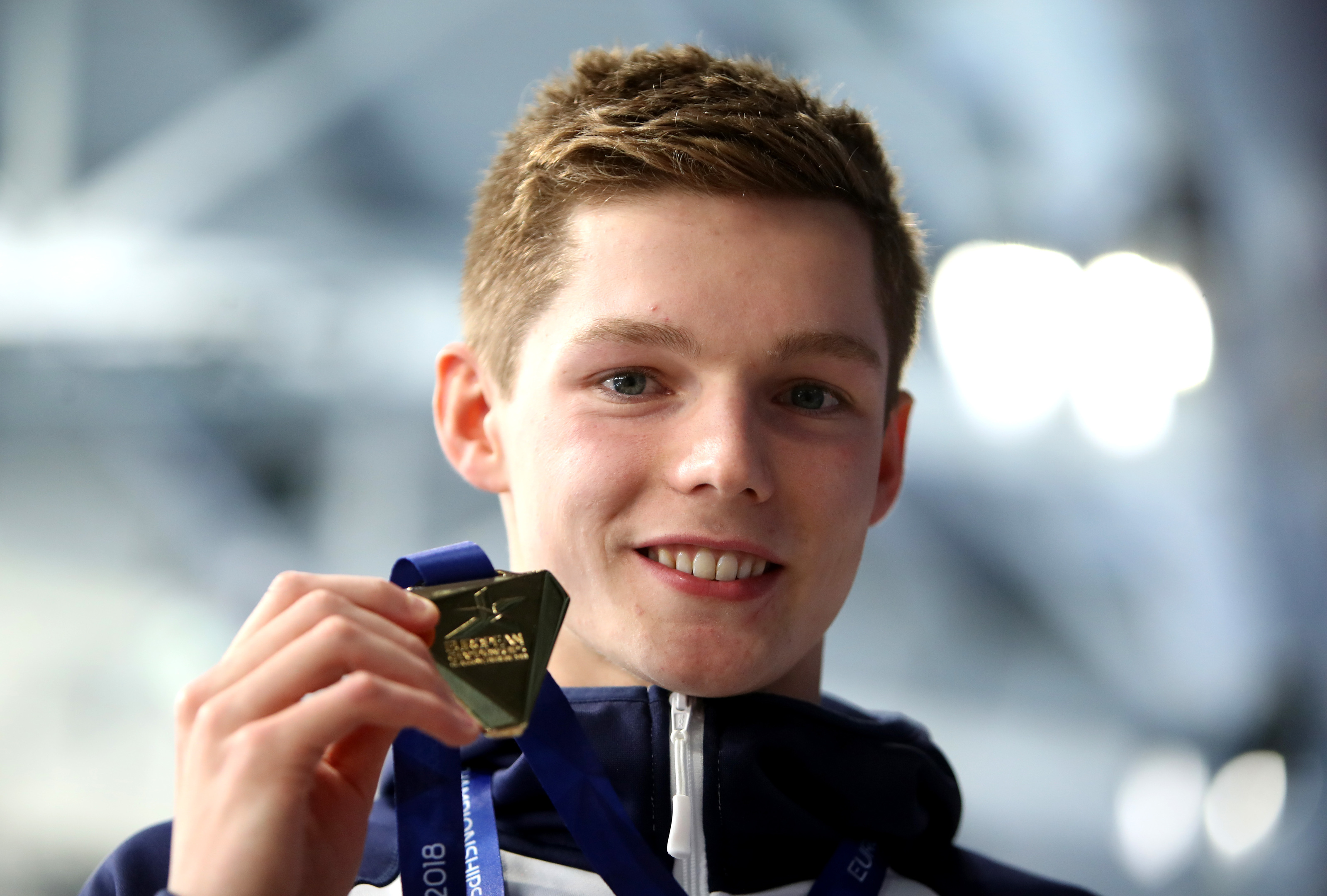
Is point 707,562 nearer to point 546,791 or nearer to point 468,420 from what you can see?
point 546,791

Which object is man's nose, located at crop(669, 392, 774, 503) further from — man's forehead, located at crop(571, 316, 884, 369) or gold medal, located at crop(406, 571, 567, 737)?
gold medal, located at crop(406, 571, 567, 737)

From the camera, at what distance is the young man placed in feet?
3.63

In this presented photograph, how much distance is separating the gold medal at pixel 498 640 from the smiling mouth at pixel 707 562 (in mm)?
162

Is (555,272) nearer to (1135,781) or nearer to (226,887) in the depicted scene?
(226,887)

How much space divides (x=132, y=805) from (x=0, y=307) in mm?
1590

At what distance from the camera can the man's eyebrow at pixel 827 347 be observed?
1117 millimetres

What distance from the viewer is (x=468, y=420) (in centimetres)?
133

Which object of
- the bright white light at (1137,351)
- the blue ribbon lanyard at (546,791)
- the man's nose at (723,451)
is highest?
the bright white light at (1137,351)

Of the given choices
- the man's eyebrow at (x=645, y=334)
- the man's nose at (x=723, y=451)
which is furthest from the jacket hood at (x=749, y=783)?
the man's eyebrow at (x=645, y=334)

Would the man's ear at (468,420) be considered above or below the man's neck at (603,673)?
above

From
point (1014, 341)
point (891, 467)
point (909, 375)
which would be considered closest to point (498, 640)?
point (891, 467)

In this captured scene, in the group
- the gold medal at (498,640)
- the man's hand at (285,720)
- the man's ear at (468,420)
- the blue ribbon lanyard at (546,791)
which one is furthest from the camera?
the man's ear at (468,420)

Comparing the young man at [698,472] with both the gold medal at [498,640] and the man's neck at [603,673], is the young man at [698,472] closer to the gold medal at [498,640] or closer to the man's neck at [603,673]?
the man's neck at [603,673]

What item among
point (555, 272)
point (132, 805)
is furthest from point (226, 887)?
point (132, 805)
